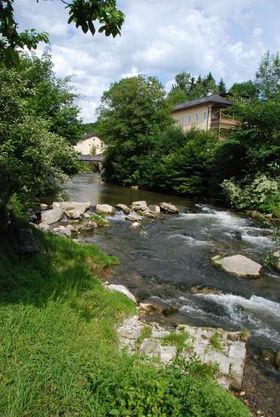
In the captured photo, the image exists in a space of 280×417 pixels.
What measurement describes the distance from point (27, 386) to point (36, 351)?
1.92ft

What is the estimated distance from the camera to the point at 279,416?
5703 mm

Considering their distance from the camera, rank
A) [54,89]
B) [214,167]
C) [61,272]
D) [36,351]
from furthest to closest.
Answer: [214,167]
[54,89]
[61,272]
[36,351]

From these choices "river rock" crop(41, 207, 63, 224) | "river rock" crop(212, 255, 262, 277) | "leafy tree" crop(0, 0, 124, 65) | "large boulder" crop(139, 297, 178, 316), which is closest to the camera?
"leafy tree" crop(0, 0, 124, 65)

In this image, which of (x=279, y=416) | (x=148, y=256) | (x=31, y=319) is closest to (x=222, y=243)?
(x=148, y=256)

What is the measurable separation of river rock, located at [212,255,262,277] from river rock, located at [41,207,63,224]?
7.92m

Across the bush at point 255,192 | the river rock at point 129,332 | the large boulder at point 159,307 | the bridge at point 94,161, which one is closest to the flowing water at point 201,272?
the large boulder at point 159,307

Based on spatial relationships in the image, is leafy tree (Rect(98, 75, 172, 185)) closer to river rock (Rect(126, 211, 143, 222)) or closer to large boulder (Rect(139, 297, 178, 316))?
river rock (Rect(126, 211, 143, 222))

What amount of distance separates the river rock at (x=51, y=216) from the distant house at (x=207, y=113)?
97.0ft

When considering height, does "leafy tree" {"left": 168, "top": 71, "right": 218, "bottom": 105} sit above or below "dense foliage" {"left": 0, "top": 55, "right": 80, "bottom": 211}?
above

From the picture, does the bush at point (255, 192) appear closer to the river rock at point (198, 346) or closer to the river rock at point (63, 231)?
the river rock at point (63, 231)

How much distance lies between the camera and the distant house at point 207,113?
150ft

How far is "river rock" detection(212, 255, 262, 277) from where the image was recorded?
12.0 metres

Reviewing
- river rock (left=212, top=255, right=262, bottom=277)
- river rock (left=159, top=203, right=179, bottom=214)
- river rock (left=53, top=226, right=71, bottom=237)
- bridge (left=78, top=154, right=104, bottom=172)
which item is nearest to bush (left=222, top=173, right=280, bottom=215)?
river rock (left=159, top=203, right=179, bottom=214)

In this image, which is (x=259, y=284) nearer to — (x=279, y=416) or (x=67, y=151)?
(x=279, y=416)
